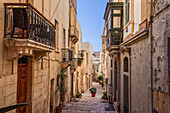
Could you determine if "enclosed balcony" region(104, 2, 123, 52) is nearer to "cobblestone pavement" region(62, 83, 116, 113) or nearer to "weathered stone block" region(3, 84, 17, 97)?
"cobblestone pavement" region(62, 83, 116, 113)

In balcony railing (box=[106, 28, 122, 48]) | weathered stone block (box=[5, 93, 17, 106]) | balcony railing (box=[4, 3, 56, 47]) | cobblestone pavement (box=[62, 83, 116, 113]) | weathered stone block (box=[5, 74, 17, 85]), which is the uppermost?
balcony railing (box=[106, 28, 122, 48])

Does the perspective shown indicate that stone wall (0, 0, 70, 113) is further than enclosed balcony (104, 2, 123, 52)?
No

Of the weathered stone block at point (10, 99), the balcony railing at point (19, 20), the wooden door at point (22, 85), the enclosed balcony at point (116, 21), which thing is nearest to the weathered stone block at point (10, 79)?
the weathered stone block at point (10, 99)

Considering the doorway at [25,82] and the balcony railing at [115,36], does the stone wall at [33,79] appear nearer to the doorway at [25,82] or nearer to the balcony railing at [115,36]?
the doorway at [25,82]

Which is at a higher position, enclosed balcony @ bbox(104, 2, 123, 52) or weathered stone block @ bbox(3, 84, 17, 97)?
enclosed balcony @ bbox(104, 2, 123, 52)

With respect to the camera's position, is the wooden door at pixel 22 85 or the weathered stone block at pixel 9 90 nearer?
the weathered stone block at pixel 9 90

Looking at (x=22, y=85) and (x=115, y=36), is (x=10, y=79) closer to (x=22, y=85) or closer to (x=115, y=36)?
(x=22, y=85)

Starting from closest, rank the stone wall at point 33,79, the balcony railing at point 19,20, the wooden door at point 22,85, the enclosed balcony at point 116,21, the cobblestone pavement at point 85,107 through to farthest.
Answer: the stone wall at point 33,79 < the balcony railing at point 19,20 < the wooden door at point 22,85 < the cobblestone pavement at point 85,107 < the enclosed balcony at point 116,21

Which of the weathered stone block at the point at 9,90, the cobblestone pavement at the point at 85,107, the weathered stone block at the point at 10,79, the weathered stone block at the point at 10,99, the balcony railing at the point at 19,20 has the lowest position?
the cobblestone pavement at the point at 85,107

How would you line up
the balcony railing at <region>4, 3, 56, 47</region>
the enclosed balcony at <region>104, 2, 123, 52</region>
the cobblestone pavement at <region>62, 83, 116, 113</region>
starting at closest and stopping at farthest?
the balcony railing at <region>4, 3, 56, 47</region> → the cobblestone pavement at <region>62, 83, 116, 113</region> → the enclosed balcony at <region>104, 2, 123, 52</region>

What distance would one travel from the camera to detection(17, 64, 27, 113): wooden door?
185 inches

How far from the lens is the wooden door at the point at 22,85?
470cm

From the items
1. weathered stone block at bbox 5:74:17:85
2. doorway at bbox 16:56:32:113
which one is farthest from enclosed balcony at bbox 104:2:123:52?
weathered stone block at bbox 5:74:17:85

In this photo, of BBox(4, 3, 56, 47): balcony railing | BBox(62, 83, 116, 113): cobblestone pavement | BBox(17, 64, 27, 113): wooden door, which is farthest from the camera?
BBox(62, 83, 116, 113): cobblestone pavement
